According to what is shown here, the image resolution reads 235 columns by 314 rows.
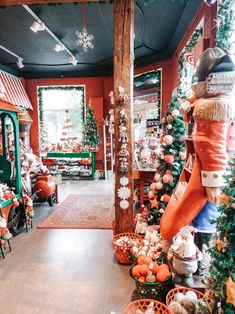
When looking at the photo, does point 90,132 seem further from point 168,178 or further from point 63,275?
point 63,275

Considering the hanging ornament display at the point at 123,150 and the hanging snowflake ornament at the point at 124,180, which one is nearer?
the hanging ornament display at the point at 123,150

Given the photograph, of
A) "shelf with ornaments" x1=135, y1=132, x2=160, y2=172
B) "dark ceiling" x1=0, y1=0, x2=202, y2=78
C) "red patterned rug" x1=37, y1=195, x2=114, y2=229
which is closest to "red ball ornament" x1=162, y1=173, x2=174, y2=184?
"shelf with ornaments" x1=135, y1=132, x2=160, y2=172

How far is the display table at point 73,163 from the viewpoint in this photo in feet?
26.0

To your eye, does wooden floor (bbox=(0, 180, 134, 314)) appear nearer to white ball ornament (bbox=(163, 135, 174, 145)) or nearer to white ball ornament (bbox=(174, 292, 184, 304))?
white ball ornament (bbox=(174, 292, 184, 304))

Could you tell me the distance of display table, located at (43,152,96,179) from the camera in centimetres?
794

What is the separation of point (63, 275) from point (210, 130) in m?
2.21

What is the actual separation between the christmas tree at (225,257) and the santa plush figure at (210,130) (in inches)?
12.2

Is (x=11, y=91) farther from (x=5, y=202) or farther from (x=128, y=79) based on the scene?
(x=128, y=79)

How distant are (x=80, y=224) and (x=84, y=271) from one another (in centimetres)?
141

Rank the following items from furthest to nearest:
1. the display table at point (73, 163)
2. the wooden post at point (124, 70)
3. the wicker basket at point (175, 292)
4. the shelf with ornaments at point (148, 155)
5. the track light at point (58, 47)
Answer: the display table at point (73, 163) → the track light at point (58, 47) → the shelf with ornaments at point (148, 155) → the wooden post at point (124, 70) → the wicker basket at point (175, 292)

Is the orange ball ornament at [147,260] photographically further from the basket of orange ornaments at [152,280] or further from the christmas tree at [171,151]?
the christmas tree at [171,151]

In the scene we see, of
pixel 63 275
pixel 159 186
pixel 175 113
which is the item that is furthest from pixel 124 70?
pixel 63 275

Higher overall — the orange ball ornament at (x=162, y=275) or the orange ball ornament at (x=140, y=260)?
the orange ball ornament at (x=140, y=260)

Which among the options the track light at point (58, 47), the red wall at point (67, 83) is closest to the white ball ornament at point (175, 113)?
the track light at point (58, 47)
